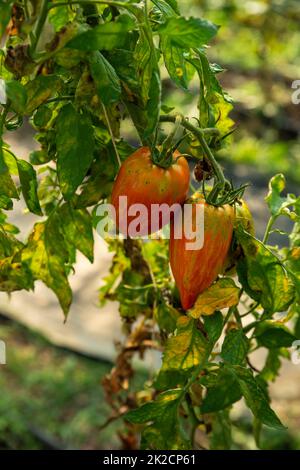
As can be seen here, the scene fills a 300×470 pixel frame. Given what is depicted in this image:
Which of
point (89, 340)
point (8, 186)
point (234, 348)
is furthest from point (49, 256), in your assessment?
point (89, 340)

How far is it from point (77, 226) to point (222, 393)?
0.30 metres

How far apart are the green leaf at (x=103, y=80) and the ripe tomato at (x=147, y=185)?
4.4 inches

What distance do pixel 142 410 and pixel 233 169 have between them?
3409 millimetres

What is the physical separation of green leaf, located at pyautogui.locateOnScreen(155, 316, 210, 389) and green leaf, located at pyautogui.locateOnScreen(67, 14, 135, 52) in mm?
377

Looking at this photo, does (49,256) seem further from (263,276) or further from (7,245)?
(263,276)

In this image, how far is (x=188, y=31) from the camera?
77cm

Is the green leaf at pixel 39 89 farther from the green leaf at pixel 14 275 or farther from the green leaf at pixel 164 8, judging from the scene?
the green leaf at pixel 14 275

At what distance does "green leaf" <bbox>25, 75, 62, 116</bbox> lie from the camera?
783mm

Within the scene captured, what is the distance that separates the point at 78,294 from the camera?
2.98 m

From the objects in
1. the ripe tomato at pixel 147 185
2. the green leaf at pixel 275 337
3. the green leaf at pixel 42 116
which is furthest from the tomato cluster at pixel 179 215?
the green leaf at pixel 275 337

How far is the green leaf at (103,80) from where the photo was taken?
77 centimetres
